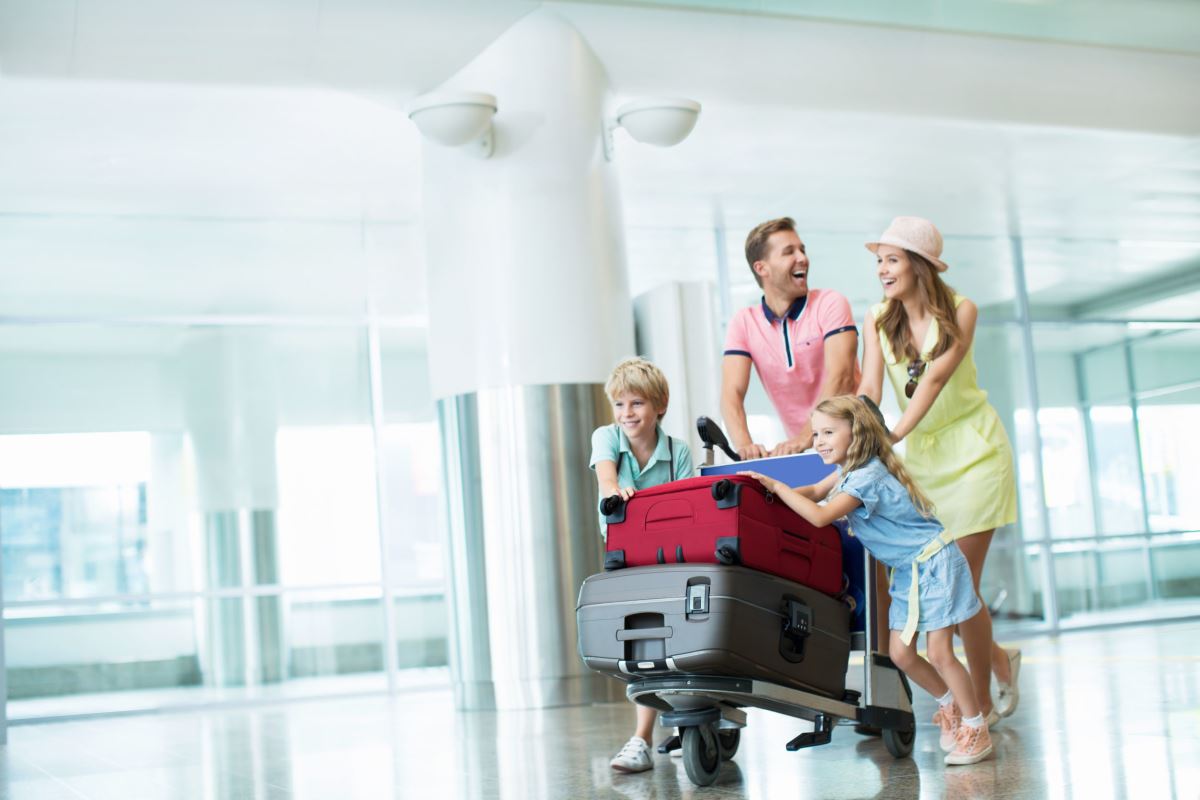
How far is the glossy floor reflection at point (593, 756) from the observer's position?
3447 mm

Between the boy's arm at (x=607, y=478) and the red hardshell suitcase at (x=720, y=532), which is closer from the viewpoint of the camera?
the red hardshell suitcase at (x=720, y=532)

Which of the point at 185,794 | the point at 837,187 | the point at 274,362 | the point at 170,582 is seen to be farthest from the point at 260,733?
the point at 837,187

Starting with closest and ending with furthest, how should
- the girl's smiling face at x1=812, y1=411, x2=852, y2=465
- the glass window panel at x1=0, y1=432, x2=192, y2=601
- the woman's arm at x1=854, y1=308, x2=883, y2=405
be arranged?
the girl's smiling face at x1=812, y1=411, x2=852, y2=465 < the woman's arm at x1=854, y1=308, x2=883, y2=405 < the glass window panel at x1=0, y1=432, x2=192, y2=601

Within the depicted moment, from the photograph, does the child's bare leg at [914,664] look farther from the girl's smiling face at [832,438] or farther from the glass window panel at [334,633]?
the glass window panel at [334,633]

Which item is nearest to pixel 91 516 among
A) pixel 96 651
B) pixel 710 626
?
pixel 96 651

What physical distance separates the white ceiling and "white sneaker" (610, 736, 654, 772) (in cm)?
367

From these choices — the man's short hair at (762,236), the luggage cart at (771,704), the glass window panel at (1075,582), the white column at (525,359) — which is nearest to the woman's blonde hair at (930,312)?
the man's short hair at (762,236)

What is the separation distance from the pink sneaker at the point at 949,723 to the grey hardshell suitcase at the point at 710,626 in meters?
0.41

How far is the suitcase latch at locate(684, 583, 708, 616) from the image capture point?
10.8 feet

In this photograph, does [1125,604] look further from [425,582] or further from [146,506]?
[146,506]

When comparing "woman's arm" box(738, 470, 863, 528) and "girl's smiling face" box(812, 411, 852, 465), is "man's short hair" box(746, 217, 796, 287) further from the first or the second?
"woman's arm" box(738, 470, 863, 528)

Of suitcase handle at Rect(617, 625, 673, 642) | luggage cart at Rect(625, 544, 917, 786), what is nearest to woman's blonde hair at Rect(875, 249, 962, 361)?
luggage cart at Rect(625, 544, 917, 786)

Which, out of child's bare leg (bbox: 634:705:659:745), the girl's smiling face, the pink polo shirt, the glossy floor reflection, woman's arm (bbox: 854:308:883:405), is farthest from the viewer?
the pink polo shirt

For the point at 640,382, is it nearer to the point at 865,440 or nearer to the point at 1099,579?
the point at 865,440
